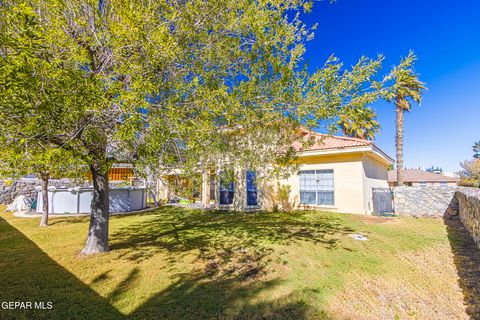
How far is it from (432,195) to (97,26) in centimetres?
1731

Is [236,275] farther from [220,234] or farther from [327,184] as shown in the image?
[327,184]

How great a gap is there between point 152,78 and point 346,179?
12710 mm

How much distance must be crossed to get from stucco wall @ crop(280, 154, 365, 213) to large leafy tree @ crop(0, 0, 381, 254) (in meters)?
8.42

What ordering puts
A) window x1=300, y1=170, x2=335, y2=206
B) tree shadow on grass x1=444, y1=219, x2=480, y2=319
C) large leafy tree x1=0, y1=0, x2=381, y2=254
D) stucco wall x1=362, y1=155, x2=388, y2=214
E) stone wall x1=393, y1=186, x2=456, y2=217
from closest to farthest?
large leafy tree x1=0, y1=0, x2=381, y2=254, tree shadow on grass x1=444, y1=219, x2=480, y2=319, stone wall x1=393, y1=186, x2=456, y2=217, stucco wall x1=362, y1=155, x2=388, y2=214, window x1=300, y1=170, x2=335, y2=206

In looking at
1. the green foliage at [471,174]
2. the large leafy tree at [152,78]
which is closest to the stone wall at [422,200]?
the large leafy tree at [152,78]

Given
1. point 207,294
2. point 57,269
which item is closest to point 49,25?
point 57,269

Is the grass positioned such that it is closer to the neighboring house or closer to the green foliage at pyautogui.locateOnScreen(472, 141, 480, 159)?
the neighboring house

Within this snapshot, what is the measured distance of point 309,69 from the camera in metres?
6.17

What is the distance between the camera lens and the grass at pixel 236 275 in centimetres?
397

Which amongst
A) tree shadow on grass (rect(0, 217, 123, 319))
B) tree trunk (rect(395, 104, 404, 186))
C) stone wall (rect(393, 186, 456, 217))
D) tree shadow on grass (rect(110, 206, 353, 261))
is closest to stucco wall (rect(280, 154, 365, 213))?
tree shadow on grass (rect(110, 206, 353, 261))

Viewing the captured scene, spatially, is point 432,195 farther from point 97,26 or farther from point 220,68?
point 97,26

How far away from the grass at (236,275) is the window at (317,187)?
17.2 feet

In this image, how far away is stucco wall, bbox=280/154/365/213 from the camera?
1386cm

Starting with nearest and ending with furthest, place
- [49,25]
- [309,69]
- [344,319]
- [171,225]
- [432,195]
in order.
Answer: [344,319] < [49,25] < [309,69] < [171,225] < [432,195]
